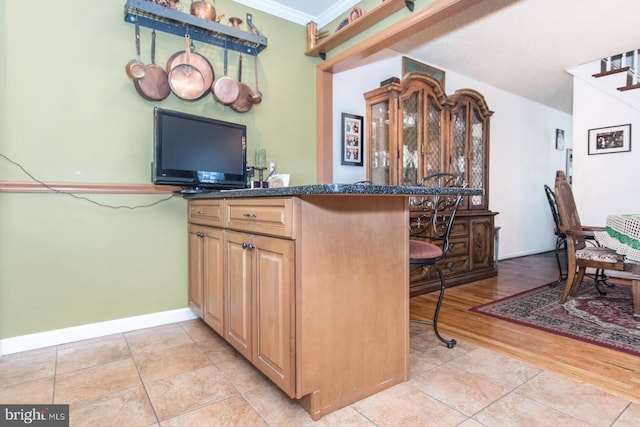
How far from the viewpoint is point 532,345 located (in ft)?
6.68

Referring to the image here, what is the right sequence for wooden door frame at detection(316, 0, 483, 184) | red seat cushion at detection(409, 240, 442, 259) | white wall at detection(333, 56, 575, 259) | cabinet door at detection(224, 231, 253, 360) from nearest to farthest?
cabinet door at detection(224, 231, 253, 360) < red seat cushion at detection(409, 240, 442, 259) < wooden door frame at detection(316, 0, 483, 184) < white wall at detection(333, 56, 575, 259)

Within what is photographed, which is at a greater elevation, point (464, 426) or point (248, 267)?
point (248, 267)

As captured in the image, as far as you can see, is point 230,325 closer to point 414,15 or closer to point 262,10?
point 414,15

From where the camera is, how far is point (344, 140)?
3.35 m

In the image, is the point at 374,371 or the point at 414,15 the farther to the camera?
the point at 414,15

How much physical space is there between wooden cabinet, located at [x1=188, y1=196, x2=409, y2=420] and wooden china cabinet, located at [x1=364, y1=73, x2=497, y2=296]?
63.1 inches

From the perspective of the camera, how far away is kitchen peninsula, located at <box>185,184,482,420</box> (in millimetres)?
1292

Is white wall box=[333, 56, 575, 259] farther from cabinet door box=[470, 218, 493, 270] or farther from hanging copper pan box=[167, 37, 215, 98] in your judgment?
hanging copper pan box=[167, 37, 215, 98]

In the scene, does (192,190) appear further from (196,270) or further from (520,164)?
(520,164)

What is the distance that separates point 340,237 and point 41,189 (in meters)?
1.91

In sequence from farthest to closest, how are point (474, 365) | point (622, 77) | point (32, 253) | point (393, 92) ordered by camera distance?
point (622, 77) → point (393, 92) → point (32, 253) → point (474, 365)

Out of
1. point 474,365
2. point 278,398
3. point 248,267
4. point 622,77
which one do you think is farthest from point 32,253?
point 622,77

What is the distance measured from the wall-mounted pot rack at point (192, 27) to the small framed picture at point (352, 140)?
106 cm

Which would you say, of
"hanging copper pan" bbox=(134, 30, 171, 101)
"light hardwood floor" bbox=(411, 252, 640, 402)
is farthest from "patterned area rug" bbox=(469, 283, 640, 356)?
"hanging copper pan" bbox=(134, 30, 171, 101)
